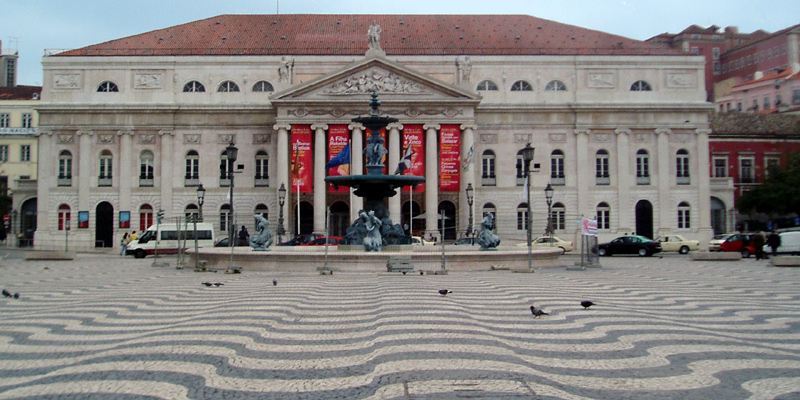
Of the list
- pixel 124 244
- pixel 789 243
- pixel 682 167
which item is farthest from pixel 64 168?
pixel 789 243

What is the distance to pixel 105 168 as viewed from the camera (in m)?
61.4

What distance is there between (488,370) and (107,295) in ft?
41.2

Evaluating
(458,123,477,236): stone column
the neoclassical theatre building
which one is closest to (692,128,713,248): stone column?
the neoclassical theatre building

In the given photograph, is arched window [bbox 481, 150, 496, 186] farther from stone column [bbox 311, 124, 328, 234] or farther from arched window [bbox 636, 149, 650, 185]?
stone column [bbox 311, 124, 328, 234]

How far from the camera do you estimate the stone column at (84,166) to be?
60.7 meters

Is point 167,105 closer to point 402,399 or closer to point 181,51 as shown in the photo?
point 181,51

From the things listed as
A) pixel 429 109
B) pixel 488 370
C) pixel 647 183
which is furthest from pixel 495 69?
pixel 488 370

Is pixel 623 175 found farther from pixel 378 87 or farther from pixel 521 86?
pixel 378 87

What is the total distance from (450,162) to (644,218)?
16.8 meters

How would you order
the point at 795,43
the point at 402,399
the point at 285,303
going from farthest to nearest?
the point at 795,43, the point at 285,303, the point at 402,399

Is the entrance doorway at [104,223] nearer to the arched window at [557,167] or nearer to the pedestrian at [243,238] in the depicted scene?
the pedestrian at [243,238]

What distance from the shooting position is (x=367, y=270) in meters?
26.2

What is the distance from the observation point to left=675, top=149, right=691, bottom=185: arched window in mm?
62031

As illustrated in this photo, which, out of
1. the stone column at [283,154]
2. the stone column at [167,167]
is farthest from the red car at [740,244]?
the stone column at [167,167]
